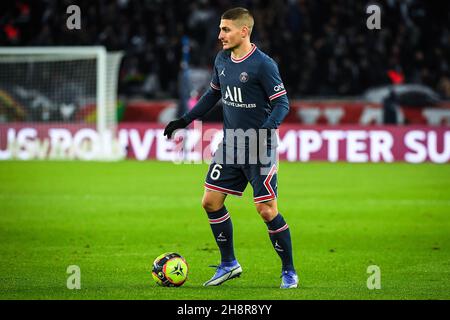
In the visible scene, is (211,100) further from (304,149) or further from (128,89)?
(128,89)

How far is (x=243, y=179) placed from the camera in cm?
777

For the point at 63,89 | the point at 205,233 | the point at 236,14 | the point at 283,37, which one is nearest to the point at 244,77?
the point at 236,14

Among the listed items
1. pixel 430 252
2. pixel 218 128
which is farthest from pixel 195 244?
pixel 218 128

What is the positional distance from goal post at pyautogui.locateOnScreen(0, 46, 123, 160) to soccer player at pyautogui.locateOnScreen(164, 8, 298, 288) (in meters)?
14.7

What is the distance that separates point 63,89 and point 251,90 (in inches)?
665

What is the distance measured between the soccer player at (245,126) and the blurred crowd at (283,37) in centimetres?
1618

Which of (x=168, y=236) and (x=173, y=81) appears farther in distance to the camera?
(x=173, y=81)

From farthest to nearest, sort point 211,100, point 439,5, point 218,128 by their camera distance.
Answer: point 439,5
point 218,128
point 211,100

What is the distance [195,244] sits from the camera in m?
10.4

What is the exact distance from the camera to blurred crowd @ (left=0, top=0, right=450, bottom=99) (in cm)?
2389

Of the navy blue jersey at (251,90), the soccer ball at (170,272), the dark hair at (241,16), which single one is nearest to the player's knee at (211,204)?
the soccer ball at (170,272)

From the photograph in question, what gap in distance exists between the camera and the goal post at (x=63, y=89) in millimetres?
22625

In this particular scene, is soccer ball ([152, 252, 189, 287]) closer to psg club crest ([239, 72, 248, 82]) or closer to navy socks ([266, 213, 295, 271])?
navy socks ([266, 213, 295, 271])

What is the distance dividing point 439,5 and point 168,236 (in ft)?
52.9
